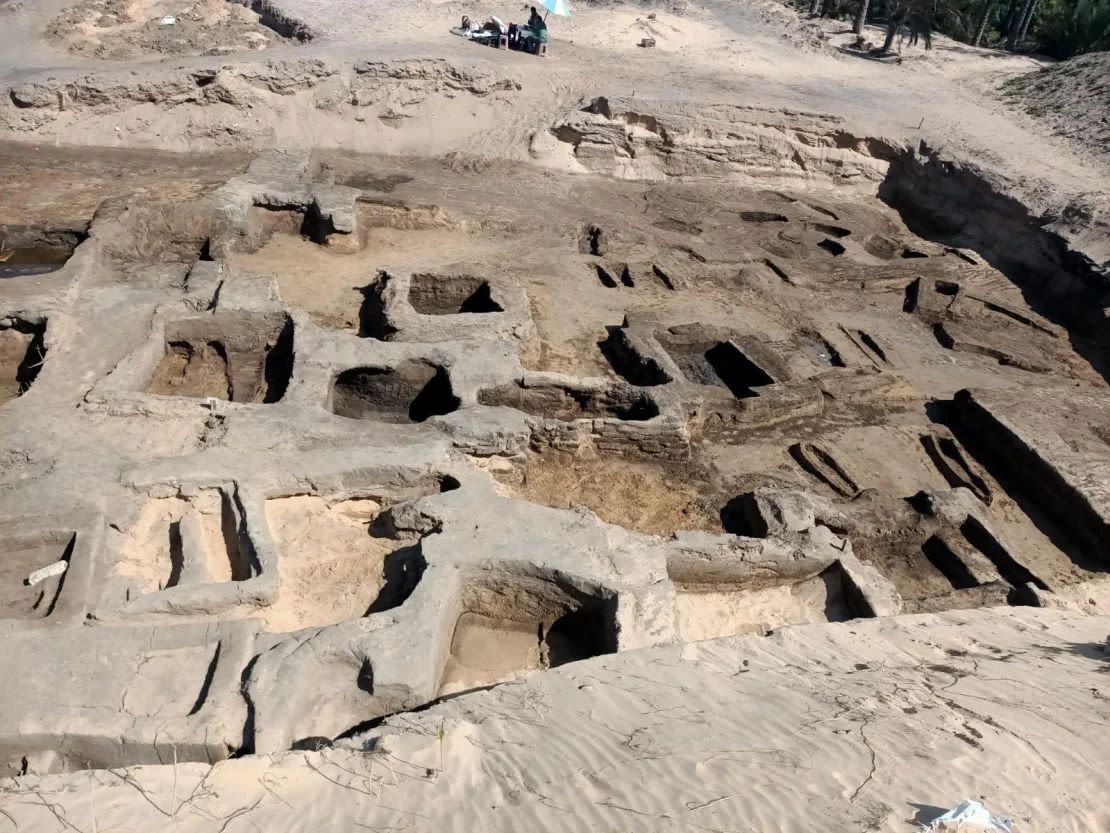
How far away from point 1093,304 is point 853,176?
229 inches

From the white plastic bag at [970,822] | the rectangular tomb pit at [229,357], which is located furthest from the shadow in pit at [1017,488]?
the rectangular tomb pit at [229,357]

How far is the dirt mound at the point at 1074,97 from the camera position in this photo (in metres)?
Answer: 16.0

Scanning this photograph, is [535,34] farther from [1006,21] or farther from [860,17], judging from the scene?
[1006,21]

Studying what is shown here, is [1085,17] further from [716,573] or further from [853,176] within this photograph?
[716,573]

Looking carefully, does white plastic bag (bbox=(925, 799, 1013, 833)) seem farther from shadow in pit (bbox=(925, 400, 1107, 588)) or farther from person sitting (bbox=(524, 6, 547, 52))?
person sitting (bbox=(524, 6, 547, 52))

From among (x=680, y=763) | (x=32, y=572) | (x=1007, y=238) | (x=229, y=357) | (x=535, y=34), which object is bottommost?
(x=32, y=572)

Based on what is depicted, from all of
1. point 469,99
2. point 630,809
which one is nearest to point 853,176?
point 469,99

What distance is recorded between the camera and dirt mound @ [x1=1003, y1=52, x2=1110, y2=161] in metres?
16.0

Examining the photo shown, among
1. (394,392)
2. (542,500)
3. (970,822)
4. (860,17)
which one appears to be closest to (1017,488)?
(542,500)

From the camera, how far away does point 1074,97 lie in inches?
686

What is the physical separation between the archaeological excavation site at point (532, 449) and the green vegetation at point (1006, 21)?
17.8 feet

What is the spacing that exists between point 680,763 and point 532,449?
3.94 meters

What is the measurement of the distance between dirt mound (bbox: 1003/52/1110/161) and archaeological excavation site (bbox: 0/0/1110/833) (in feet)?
2.37

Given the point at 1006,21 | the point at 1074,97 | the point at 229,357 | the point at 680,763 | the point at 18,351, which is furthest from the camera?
the point at 1006,21
